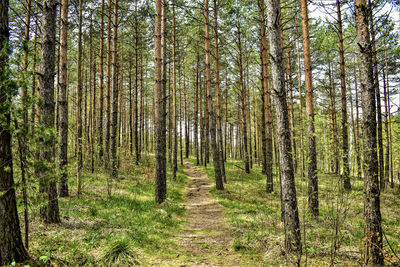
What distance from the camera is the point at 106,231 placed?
5.52 metres

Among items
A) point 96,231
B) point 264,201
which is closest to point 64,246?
point 96,231

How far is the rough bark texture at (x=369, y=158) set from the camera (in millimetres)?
4242

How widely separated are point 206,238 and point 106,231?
2.68m

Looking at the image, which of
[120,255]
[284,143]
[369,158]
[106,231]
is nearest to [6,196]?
[120,255]

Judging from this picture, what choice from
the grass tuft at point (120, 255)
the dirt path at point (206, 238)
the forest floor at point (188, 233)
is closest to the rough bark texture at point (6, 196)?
the forest floor at point (188, 233)

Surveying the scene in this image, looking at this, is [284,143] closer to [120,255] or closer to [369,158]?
[369,158]

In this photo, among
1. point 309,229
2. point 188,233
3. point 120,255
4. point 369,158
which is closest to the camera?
point 120,255

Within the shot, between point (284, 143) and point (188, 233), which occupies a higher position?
point (284, 143)

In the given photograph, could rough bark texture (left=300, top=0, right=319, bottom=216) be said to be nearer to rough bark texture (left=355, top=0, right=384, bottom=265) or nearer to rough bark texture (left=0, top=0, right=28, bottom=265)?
rough bark texture (left=355, top=0, right=384, bottom=265)

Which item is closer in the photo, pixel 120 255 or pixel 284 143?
pixel 120 255

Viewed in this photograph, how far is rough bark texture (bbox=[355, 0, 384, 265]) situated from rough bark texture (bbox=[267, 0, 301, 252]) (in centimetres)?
132

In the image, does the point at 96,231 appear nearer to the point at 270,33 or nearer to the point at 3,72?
the point at 3,72

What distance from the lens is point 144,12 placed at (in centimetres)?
1467

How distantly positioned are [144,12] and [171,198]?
12317mm
